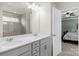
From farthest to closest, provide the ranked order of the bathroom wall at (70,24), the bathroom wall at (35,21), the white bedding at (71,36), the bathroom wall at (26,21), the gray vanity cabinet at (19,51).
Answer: the bathroom wall at (70,24) < the white bedding at (71,36) < the bathroom wall at (35,21) < the bathroom wall at (26,21) < the gray vanity cabinet at (19,51)

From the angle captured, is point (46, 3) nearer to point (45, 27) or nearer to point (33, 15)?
point (33, 15)

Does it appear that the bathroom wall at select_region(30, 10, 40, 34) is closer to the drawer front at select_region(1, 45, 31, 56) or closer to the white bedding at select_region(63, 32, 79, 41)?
the drawer front at select_region(1, 45, 31, 56)

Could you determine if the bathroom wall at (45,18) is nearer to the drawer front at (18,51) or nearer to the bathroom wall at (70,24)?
the drawer front at (18,51)

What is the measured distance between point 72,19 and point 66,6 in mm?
1877

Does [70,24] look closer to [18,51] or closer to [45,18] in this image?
[45,18]

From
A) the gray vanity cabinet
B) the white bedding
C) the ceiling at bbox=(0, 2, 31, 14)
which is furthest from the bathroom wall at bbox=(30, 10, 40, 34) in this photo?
the white bedding

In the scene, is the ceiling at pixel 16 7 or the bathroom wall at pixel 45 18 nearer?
the ceiling at pixel 16 7

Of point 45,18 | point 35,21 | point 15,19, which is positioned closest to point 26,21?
point 15,19

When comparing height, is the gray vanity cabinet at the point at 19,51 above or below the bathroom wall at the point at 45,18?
below

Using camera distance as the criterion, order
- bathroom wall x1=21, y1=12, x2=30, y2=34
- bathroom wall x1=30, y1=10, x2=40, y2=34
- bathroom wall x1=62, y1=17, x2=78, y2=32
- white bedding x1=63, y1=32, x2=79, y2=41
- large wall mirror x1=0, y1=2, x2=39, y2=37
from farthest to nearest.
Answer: bathroom wall x1=62, y1=17, x2=78, y2=32
white bedding x1=63, y1=32, x2=79, y2=41
bathroom wall x1=30, y1=10, x2=40, y2=34
bathroom wall x1=21, y1=12, x2=30, y2=34
large wall mirror x1=0, y1=2, x2=39, y2=37

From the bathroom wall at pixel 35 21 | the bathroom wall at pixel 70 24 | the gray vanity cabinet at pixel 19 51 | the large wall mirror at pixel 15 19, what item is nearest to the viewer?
the gray vanity cabinet at pixel 19 51

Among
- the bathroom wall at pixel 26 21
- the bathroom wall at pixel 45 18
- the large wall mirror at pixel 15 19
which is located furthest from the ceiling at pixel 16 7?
the bathroom wall at pixel 45 18

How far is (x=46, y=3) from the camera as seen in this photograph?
127 inches

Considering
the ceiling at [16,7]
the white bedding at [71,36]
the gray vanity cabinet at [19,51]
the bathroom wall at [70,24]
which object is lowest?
the white bedding at [71,36]
